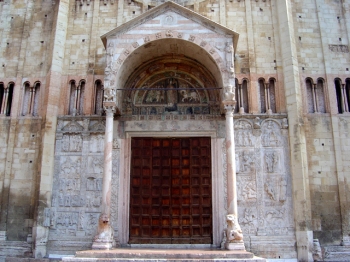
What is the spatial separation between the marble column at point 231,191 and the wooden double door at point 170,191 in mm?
1679

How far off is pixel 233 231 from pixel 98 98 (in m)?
7.08

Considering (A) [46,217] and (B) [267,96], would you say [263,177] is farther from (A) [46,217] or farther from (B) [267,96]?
(A) [46,217]

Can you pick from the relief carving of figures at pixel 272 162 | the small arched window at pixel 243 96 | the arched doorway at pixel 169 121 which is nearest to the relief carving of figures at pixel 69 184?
the arched doorway at pixel 169 121

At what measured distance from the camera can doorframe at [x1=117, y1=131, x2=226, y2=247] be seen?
13.1m

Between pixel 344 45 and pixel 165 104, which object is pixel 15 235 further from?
pixel 344 45

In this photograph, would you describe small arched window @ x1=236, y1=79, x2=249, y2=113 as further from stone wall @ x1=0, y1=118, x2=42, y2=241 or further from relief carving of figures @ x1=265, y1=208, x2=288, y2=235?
stone wall @ x1=0, y1=118, x2=42, y2=241

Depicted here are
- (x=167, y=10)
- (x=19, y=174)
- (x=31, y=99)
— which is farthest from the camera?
(x=31, y=99)

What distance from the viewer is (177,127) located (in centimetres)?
1402

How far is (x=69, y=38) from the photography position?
15.0 meters

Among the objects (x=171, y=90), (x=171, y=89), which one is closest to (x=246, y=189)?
(x=171, y=89)

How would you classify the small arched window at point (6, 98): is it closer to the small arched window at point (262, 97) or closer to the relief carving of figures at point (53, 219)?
the relief carving of figures at point (53, 219)

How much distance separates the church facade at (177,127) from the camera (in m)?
12.9

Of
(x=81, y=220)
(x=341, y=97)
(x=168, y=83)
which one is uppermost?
(x=168, y=83)

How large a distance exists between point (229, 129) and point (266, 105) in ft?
8.13
